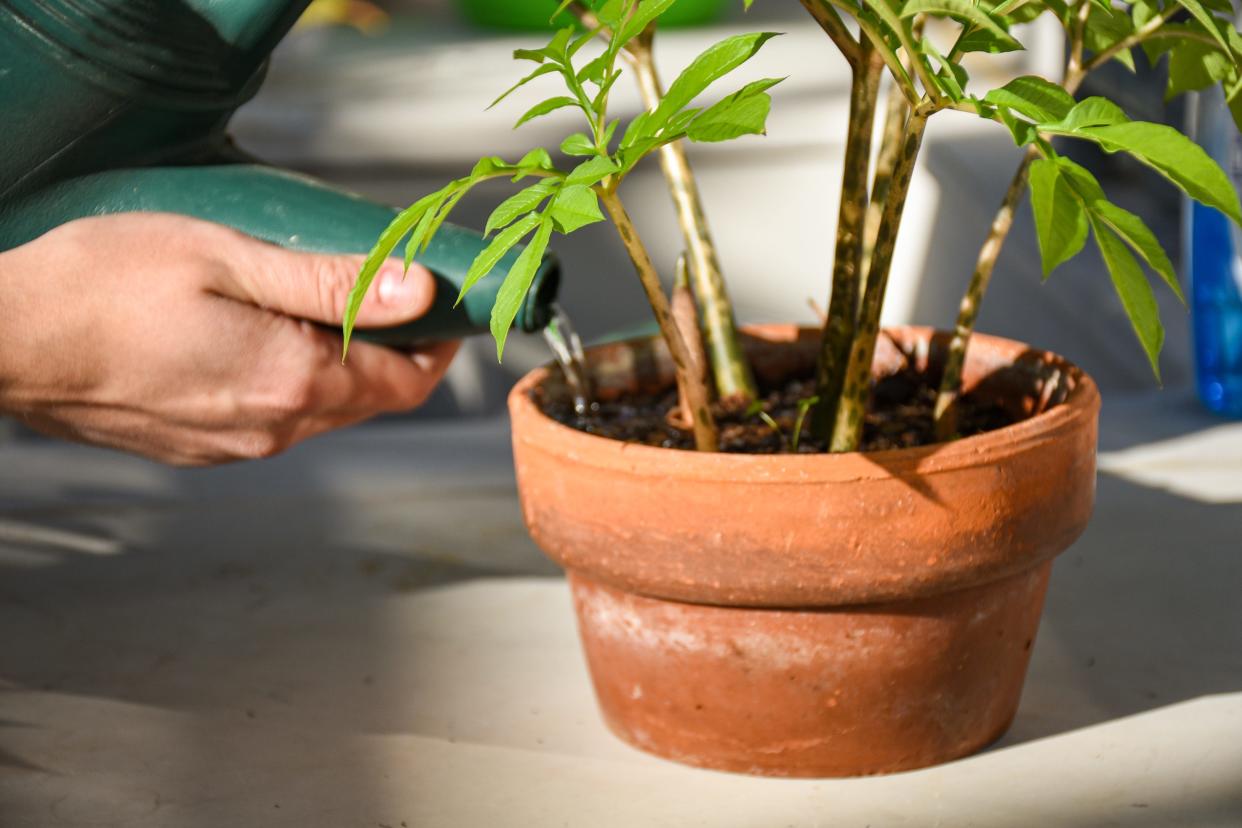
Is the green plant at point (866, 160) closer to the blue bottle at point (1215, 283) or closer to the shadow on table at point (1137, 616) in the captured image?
the shadow on table at point (1137, 616)

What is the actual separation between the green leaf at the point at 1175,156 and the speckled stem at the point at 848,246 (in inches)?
6.8

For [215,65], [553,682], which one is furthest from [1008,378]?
[215,65]

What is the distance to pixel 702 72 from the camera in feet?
1.61

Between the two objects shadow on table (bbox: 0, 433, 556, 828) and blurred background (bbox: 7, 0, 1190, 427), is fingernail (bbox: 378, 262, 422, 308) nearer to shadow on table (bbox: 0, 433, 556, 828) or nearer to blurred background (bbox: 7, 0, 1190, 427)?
shadow on table (bbox: 0, 433, 556, 828)

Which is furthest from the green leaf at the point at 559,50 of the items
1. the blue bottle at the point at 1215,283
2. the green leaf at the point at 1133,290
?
the blue bottle at the point at 1215,283

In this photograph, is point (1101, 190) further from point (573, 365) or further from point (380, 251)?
point (573, 365)

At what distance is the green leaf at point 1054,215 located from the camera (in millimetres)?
416

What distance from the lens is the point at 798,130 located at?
1.43 meters

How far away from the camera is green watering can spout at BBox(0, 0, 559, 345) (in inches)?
26.5

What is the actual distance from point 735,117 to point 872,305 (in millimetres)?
165

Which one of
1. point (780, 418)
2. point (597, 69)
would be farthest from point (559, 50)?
point (780, 418)

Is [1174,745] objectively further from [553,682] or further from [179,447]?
[179,447]

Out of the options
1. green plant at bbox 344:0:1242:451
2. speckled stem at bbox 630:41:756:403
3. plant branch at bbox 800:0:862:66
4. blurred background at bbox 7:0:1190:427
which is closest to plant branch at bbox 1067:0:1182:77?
green plant at bbox 344:0:1242:451

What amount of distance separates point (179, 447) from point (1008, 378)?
434 millimetres
